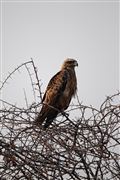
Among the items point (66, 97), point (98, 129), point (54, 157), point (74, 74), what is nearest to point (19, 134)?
point (54, 157)

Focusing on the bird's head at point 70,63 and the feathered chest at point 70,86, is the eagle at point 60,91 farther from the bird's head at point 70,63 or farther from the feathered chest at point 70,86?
the bird's head at point 70,63

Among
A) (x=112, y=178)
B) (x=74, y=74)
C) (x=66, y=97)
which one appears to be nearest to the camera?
(x=112, y=178)

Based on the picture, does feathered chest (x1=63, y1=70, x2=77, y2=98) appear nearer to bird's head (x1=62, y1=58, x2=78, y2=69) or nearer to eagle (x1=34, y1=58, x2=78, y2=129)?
eagle (x1=34, y1=58, x2=78, y2=129)

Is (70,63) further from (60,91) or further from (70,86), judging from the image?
(60,91)

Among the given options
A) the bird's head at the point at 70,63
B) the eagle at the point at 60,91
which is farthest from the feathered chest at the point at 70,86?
the bird's head at the point at 70,63

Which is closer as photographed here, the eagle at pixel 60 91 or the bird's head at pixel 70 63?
the eagle at pixel 60 91

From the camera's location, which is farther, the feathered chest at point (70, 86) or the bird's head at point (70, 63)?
the bird's head at point (70, 63)

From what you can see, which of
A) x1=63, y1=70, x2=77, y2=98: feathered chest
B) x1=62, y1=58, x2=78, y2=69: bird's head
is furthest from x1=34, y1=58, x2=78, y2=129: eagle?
x1=62, y1=58, x2=78, y2=69: bird's head

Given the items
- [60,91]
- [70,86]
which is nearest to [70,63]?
[70,86]

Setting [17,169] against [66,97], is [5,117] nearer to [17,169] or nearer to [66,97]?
[17,169]

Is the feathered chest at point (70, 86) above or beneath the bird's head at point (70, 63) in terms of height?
beneath

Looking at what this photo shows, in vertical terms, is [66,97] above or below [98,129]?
above

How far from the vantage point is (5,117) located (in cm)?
268

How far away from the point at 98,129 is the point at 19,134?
1.72 ft
